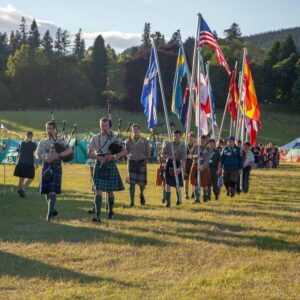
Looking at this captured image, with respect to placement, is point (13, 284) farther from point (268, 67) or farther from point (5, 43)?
point (5, 43)

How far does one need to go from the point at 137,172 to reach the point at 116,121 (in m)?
51.6

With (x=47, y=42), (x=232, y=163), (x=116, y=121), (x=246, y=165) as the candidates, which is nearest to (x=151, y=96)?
(x=232, y=163)

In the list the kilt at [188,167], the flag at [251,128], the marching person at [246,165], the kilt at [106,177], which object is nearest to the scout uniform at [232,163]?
the kilt at [188,167]

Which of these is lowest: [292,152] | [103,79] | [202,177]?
[202,177]

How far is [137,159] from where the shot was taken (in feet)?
39.3

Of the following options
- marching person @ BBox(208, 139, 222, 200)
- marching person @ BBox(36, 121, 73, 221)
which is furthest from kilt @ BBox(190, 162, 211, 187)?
marching person @ BBox(36, 121, 73, 221)

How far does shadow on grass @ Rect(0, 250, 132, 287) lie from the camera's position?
6004 millimetres

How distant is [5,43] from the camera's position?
119 m

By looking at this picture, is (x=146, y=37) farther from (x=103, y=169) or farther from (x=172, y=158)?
(x=103, y=169)

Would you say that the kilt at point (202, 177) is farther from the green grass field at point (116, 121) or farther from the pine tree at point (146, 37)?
the pine tree at point (146, 37)

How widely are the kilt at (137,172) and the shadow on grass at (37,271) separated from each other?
5333 mm

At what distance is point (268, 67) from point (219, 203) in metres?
74.6

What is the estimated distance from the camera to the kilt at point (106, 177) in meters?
9.54

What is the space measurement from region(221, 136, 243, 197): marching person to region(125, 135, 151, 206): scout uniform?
314 cm
